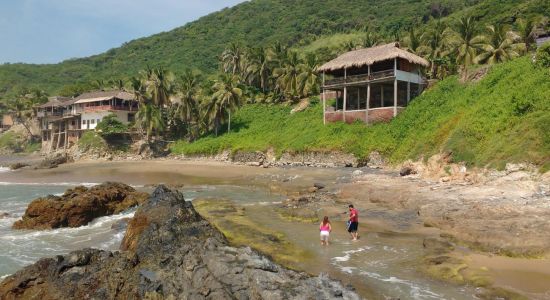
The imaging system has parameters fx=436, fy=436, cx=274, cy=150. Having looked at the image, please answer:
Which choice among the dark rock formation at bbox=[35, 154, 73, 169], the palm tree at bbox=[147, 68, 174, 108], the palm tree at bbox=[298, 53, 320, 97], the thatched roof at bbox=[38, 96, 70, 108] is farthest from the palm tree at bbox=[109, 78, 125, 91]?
the palm tree at bbox=[298, 53, 320, 97]

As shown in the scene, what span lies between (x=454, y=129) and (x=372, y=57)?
54.6ft

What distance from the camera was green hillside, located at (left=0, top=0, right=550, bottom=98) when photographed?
128 m

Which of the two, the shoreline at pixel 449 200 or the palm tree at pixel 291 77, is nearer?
the shoreline at pixel 449 200

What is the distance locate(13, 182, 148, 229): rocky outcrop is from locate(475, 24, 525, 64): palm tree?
137 ft

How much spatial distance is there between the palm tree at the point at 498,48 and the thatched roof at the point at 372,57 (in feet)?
23.5

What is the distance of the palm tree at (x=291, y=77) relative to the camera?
6444 cm

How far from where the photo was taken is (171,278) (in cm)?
1190

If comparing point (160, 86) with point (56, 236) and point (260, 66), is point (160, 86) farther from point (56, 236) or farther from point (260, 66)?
point (56, 236)

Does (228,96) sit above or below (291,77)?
below

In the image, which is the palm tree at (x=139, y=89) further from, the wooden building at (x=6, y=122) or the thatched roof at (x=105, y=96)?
the wooden building at (x=6, y=122)

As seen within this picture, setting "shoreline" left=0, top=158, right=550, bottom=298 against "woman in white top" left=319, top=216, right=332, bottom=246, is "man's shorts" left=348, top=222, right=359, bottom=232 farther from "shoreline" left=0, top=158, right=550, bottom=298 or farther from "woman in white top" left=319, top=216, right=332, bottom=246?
"shoreline" left=0, top=158, right=550, bottom=298

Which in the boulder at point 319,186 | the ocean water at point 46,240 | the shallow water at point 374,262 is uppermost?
the boulder at point 319,186

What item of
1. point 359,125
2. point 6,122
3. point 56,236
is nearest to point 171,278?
point 56,236

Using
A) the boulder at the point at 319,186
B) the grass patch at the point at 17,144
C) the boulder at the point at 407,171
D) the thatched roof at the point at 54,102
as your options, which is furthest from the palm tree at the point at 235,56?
the boulder at the point at 407,171
